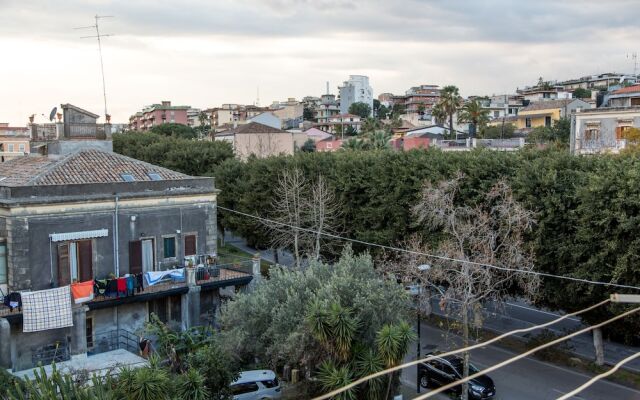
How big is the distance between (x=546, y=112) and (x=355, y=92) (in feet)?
265

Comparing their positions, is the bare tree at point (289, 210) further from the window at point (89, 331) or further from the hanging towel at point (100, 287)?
→ the window at point (89, 331)

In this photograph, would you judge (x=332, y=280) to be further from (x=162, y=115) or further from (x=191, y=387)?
(x=162, y=115)

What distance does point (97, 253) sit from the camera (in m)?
27.1

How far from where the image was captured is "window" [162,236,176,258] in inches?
1159

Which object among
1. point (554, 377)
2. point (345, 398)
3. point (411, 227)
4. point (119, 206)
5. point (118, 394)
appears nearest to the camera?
point (118, 394)

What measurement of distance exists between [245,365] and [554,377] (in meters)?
12.9

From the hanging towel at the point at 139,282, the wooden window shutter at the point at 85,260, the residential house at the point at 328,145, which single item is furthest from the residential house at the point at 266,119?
the wooden window shutter at the point at 85,260

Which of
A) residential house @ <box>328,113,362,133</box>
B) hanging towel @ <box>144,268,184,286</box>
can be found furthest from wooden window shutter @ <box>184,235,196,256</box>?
residential house @ <box>328,113,362,133</box>

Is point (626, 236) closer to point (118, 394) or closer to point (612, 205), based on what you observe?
point (612, 205)

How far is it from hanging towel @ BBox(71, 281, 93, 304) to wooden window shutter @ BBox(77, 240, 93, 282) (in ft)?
4.17

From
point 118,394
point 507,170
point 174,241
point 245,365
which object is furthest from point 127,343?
point 507,170

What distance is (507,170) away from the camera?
2827 centimetres

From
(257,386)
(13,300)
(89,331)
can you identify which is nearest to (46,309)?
(13,300)

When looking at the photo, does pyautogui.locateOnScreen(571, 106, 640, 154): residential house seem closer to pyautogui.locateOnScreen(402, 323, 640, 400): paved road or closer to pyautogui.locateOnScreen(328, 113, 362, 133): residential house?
pyautogui.locateOnScreen(402, 323, 640, 400): paved road
